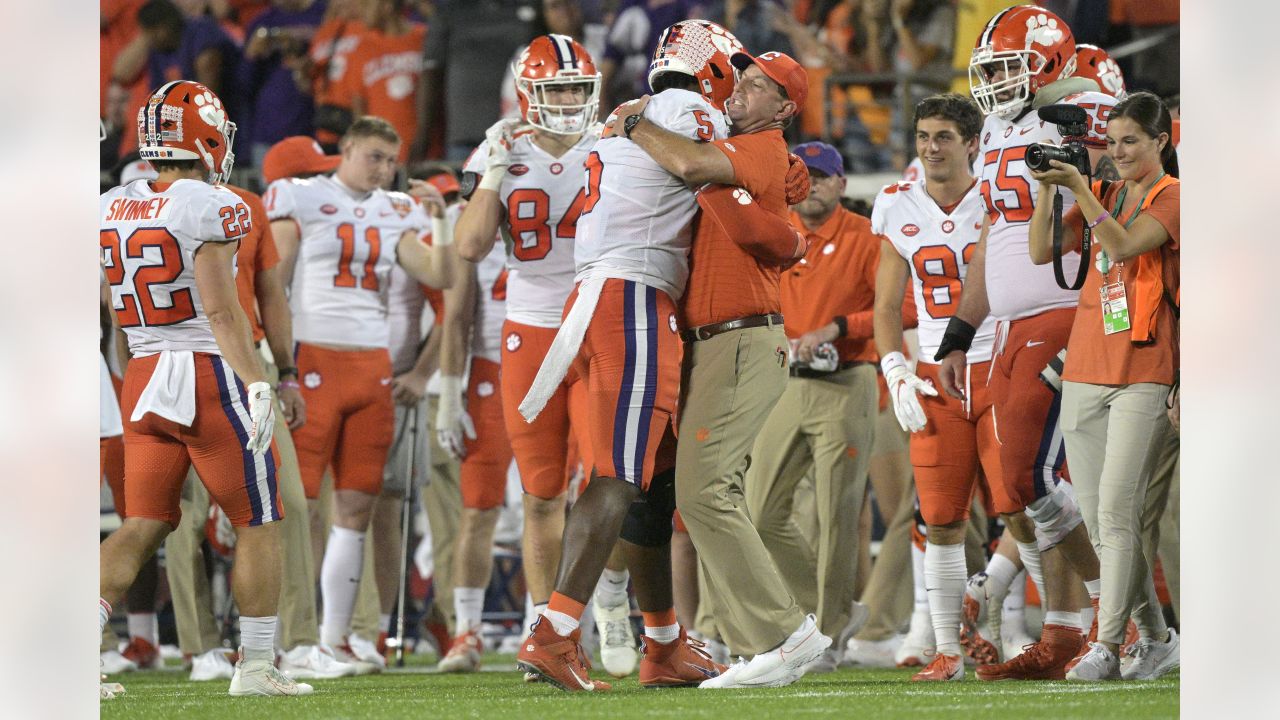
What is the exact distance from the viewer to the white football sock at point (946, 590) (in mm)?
5453

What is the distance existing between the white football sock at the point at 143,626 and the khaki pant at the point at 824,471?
103 inches

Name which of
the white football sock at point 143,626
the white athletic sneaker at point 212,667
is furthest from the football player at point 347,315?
the white football sock at point 143,626

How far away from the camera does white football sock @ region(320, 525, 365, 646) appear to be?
21.8 feet

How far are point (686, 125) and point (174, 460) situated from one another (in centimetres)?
178

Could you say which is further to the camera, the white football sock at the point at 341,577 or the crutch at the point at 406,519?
the crutch at the point at 406,519

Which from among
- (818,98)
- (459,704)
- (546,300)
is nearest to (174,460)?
(459,704)

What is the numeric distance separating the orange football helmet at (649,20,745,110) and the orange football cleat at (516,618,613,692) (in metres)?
1.61

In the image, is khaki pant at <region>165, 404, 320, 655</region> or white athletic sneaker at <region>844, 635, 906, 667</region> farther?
white athletic sneaker at <region>844, 635, 906, 667</region>

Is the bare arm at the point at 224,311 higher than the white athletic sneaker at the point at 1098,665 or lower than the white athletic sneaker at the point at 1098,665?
higher

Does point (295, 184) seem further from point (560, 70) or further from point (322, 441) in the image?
point (560, 70)

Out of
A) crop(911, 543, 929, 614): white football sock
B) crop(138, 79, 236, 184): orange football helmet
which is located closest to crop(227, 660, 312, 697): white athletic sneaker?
crop(138, 79, 236, 184): orange football helmet

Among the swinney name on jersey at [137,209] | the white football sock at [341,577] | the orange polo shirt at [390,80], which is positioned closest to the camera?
the swinney name on jersey at [137,209]

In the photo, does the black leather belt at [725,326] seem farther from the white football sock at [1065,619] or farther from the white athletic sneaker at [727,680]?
the white football sock at [1065,619]

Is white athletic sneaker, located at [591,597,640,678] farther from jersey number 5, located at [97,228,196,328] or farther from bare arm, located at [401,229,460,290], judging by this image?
jersey number 5, located at [97,228,196,328]
